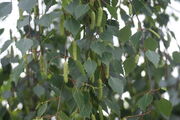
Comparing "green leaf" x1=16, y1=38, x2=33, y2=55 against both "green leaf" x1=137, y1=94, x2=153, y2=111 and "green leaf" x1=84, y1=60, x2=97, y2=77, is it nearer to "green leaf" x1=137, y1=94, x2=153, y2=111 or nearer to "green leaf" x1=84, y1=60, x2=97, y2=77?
"green leaf" x1=84, y1=60, x2=97, y2=77

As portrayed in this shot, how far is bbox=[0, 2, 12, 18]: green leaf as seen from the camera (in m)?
1.06

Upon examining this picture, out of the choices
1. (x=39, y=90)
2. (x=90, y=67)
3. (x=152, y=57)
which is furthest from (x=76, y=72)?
(x=39, y=90)

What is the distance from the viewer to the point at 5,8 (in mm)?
1066

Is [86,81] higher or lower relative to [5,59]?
higher

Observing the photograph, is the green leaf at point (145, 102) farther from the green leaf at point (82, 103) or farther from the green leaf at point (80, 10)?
the green leaf at point (80, 10)

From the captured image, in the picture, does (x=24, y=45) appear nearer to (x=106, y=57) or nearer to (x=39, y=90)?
(x=106, y=57)

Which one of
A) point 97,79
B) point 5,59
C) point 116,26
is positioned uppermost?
point 116,26

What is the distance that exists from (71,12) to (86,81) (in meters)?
0.17

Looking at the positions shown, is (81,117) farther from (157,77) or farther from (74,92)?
(157,77)

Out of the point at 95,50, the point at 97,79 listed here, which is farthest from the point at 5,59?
the point at 95,50

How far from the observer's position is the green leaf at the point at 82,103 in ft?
3.26

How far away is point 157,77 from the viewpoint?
1684mm

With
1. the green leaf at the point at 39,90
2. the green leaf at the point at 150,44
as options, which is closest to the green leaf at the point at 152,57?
the green leaf at the point at 150,44

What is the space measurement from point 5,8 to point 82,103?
0.30 m
